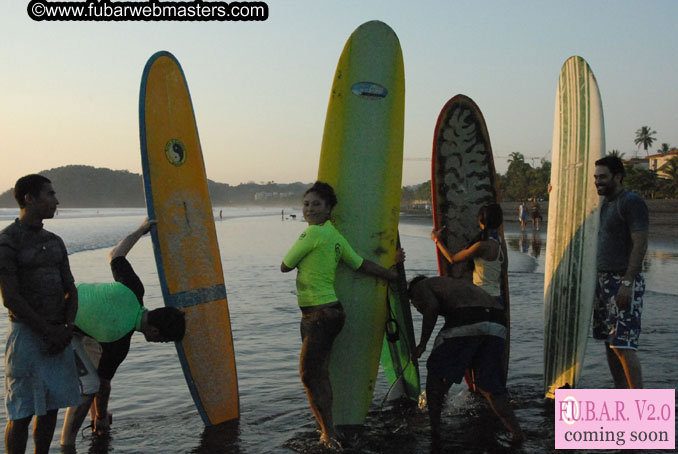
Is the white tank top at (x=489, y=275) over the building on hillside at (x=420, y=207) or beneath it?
over

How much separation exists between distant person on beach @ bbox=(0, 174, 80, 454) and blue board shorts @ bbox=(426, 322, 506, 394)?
1984 mm

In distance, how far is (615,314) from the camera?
12.1 feet

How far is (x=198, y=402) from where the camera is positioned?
4.15m

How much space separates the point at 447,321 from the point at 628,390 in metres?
1.15

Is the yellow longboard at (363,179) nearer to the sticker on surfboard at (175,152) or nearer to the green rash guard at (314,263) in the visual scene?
the green rash guard at (314,263)

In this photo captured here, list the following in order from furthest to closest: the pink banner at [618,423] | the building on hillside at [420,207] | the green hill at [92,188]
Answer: the green hill at [92,188] → the building on hillside at [420,207] → the pink banner at [618,423]

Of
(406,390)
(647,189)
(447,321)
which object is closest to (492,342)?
(447,321)

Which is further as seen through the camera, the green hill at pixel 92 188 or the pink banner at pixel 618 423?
the green hill at pixel 92 188

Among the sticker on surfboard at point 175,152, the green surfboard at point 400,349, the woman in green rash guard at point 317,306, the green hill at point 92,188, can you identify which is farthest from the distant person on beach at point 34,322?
the green hill at point 92,188

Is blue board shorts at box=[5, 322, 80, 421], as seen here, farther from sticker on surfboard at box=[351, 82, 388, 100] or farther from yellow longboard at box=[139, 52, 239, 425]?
sticker on surfboard at box=[351, 82, 388, 100]

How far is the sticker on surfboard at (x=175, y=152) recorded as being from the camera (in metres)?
4.33

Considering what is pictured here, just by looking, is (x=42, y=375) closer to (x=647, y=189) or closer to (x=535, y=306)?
(x=535, y=306)

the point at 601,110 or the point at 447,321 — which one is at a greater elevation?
the point at 601,110

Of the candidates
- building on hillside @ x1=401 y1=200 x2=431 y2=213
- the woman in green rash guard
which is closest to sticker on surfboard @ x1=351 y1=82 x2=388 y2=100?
the woman in green rash guard
